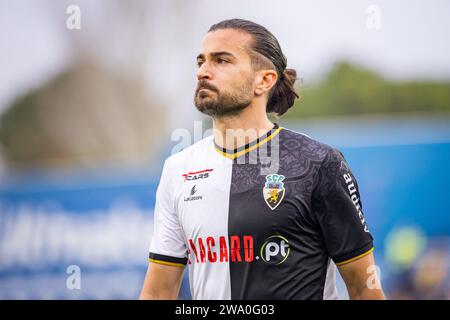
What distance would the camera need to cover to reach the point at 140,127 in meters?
11.9

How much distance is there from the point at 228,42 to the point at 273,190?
2.69 feet

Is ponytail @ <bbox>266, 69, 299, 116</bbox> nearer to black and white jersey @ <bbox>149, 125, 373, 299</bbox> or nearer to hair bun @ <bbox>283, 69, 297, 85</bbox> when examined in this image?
hair bun @ <bbox>283, 69, 297, 85</bbox>

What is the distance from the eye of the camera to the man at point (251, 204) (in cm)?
312

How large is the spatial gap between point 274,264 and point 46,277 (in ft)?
22.0

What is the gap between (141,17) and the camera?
481 inches

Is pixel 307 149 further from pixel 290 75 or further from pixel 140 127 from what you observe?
pixel 140 127

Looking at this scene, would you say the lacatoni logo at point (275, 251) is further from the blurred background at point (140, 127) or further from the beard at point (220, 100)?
the blurred background at point (140, 127)

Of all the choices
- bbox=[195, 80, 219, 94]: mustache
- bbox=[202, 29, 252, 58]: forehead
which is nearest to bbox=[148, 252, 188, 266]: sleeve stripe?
bbox=[195, 80, 219, 94]: mustache

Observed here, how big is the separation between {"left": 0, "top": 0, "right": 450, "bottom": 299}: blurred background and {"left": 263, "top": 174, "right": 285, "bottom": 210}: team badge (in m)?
2.93

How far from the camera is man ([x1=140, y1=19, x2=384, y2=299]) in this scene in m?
3.12

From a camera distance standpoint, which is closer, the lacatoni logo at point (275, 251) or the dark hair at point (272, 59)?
the lacatoni logo at point (275, 251)

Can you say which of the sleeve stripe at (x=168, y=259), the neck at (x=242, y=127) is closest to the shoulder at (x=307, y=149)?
the neck at (x=242, y=127)

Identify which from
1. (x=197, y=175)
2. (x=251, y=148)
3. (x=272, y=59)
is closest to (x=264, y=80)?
(x=272, y=59)

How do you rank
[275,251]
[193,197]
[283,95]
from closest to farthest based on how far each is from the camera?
[275,251], [193,197], [283,95]
